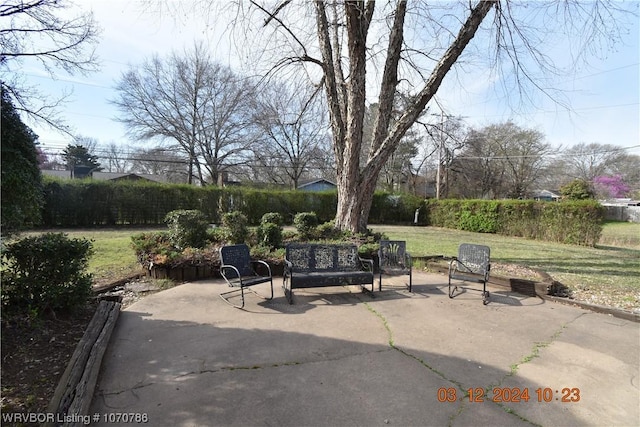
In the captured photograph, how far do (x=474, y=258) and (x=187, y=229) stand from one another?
19.8ft

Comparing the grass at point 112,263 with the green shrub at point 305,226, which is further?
the green shrub at point 305,226

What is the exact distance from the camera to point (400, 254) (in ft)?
20.8

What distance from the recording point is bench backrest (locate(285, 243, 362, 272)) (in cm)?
567

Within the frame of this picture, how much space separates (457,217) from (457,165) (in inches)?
774

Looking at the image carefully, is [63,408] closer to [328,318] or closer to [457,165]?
[328,318]

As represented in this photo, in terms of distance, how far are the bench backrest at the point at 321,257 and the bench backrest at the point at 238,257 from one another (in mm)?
704

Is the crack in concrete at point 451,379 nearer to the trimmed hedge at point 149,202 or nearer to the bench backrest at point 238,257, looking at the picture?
the bench backrest at point 238,257

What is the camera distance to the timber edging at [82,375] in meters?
2.22

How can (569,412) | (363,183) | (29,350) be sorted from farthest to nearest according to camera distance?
(363,183)
(29,350)
(569,412)

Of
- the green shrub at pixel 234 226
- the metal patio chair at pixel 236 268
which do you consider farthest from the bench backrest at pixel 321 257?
the green shrub at pixel 234 226

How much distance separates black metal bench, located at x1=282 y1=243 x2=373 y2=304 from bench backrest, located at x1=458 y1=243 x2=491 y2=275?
1801mm

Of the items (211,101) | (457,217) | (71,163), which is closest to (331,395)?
(457,217)

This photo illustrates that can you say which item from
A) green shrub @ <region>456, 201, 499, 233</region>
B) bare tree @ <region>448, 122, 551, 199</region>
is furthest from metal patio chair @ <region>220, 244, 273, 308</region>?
bare tree @ <region>448, 122, 551, 199</region>

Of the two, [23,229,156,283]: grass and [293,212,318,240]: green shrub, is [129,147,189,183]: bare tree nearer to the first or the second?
[23,229,156,283]: grass
